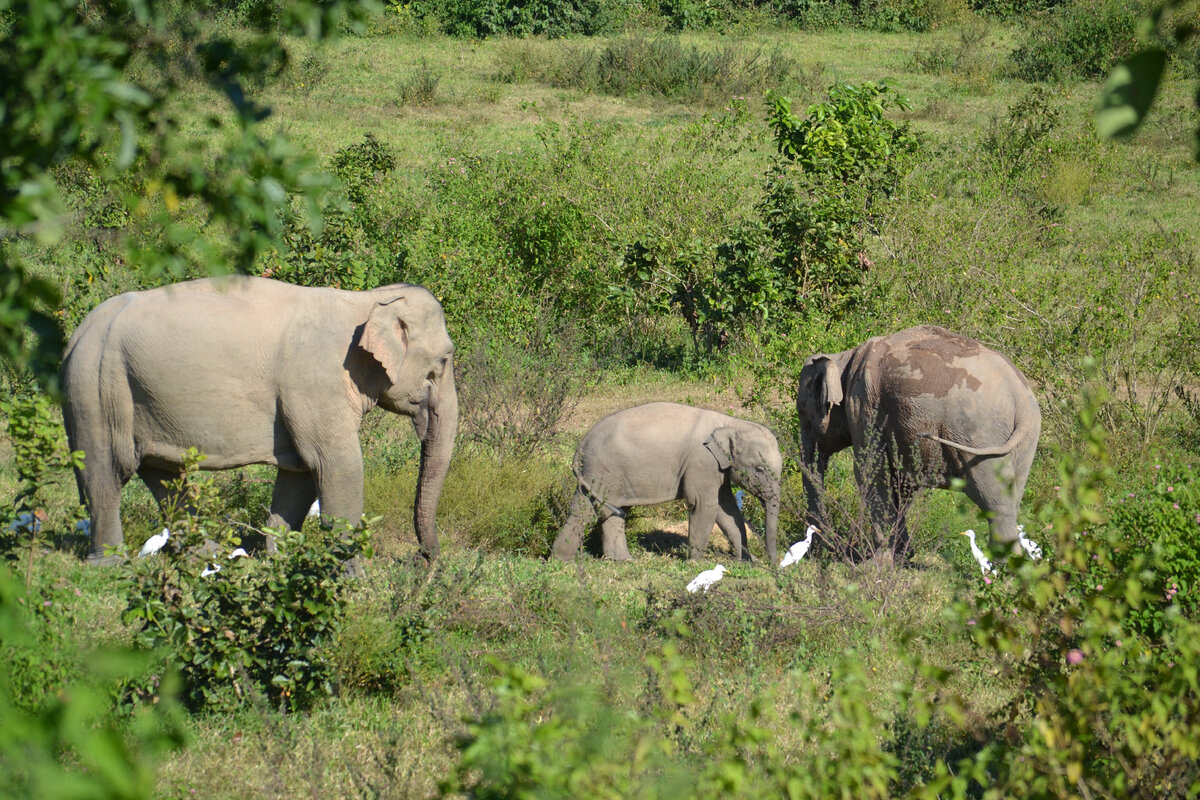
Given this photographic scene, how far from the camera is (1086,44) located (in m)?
28.0

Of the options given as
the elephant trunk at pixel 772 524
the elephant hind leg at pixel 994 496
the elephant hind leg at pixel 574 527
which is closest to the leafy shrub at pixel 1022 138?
the elephant trunk at pixel 772 524

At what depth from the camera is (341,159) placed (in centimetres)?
1462

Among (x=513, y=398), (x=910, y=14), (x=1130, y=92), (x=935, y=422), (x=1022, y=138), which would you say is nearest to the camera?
(x=1130, y=92)

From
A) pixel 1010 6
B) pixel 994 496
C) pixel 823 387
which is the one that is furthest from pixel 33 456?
pixel 1010 6

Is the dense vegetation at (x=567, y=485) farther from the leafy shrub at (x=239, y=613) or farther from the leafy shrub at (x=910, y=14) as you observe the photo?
the leafy shrub at (x=910, y=14)

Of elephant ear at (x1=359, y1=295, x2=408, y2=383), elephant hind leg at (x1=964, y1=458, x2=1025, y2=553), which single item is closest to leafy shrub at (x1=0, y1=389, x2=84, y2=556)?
elephant ear at (x1=359, y1=295, x2=408, y2=383)

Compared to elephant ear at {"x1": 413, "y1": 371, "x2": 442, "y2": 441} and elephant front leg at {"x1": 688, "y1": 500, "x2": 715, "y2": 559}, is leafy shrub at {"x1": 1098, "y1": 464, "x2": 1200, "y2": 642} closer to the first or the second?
elephant front leg at {"x1": 688, "y1": 500, "x2": 715, "y2": 559}

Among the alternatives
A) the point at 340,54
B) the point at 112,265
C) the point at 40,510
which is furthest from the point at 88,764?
the point at 340,54

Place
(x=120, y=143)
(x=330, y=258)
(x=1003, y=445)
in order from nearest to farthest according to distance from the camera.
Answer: (x=120, y=143) → (x=1003, y=445) → (x=330, y=258)

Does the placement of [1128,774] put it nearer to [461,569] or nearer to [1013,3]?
[461,569]

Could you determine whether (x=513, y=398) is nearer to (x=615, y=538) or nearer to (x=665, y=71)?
(x=615, y=538)

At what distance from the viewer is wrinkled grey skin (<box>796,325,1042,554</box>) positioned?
286 inches

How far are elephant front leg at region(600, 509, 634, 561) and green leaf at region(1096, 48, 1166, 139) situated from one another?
6.82m

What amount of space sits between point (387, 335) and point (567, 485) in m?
2.56
